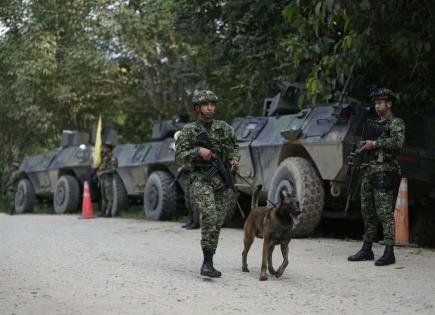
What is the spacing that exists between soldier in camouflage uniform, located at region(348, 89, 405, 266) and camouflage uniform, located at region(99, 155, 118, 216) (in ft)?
31.7

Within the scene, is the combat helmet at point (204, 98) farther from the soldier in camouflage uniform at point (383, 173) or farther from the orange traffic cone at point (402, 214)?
the orange traffic cone at point (402, 214)

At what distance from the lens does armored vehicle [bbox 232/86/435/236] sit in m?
10.1

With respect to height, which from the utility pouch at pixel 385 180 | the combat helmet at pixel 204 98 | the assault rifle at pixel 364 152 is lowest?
the utility pouch at pixel 385 180

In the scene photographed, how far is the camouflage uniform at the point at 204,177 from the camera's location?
277 inches

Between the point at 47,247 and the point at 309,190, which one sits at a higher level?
the point at 309,190

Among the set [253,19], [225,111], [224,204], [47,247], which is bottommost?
[47,247]

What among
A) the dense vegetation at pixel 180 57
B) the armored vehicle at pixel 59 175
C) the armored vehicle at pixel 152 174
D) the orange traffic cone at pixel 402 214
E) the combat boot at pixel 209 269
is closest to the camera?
the combat boot at pixel 209 269

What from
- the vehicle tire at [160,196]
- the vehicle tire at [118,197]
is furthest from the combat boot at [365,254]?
the vehicle tire at [118,197]

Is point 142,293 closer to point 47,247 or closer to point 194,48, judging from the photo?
point 47,247

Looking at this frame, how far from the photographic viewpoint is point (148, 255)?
29.1 feet

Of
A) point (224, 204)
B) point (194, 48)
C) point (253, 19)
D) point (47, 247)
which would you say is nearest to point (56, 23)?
point (194, 48)

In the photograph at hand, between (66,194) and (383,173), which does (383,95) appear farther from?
(66,194)

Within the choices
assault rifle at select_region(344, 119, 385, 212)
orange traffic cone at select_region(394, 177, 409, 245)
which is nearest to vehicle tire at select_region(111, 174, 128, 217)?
orange traffic cone at select_region(394, 177, 409, 245)

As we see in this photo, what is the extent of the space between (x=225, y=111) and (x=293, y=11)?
10.2 metres
